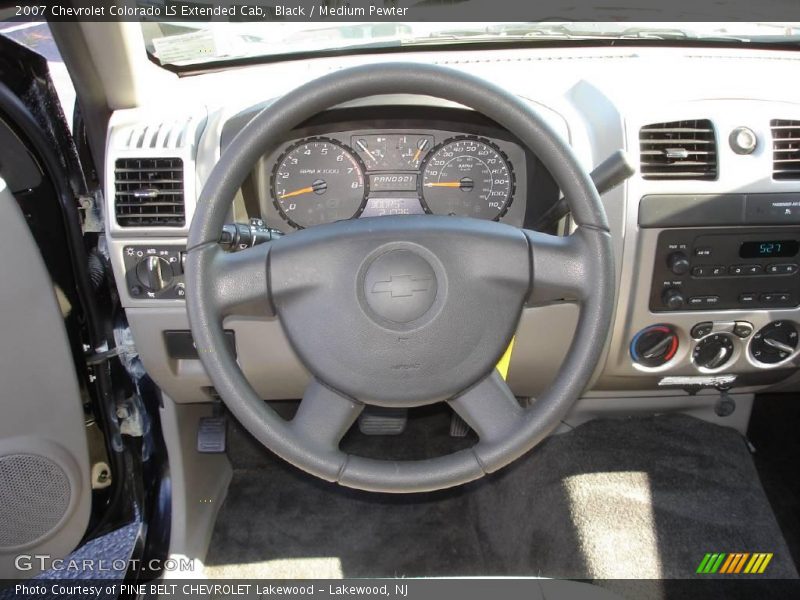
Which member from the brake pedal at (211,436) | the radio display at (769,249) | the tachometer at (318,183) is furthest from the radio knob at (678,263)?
the brake pedal at (211,436)

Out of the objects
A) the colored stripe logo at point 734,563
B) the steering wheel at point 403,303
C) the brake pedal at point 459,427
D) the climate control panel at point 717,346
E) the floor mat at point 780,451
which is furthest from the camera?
the brake pedal at point 459,427

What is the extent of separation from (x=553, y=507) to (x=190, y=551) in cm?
103

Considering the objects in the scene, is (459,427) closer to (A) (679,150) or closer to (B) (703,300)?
(B) (703,300)

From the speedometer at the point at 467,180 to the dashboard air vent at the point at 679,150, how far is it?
0.30m

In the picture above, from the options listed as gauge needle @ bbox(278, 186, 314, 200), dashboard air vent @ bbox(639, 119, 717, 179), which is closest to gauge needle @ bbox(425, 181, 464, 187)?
gauge needle @ bbox(278, 186, 314, 200)

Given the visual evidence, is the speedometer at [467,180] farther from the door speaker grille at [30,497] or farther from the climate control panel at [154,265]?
the door speaker grille at [30,497]

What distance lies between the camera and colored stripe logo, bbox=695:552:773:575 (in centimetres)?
190

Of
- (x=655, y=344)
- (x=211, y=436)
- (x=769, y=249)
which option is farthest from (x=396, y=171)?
(x=211, y=436)

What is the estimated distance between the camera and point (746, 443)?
7.48 ft

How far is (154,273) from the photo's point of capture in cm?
159

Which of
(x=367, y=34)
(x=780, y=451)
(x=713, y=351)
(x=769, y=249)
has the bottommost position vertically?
(x=780, y=451)

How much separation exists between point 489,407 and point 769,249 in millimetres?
863

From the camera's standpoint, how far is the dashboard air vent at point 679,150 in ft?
5.28

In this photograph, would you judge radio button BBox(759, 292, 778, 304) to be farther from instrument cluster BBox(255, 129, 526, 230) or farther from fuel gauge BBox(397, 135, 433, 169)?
fuel gauge BBox(397, 135, 433, 169)
